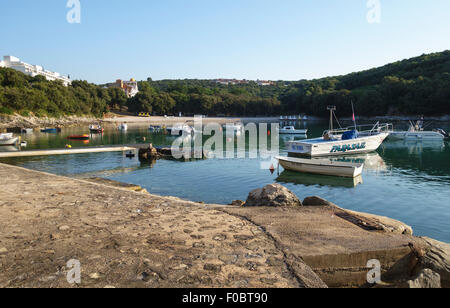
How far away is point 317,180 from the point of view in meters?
22.9

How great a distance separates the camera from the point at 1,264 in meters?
5.37

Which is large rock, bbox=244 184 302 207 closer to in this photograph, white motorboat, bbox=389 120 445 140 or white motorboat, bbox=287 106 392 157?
white motorboat, bbox=287 106 392 157

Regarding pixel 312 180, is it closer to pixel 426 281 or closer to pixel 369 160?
pixel 369 160

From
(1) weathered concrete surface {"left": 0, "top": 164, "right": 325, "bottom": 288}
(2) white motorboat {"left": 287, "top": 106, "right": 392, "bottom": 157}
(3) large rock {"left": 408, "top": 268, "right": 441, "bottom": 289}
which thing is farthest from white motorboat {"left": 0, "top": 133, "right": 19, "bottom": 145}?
(3) large rock {"left": 408, "top": 268, "right": 441, "bottom": 289}

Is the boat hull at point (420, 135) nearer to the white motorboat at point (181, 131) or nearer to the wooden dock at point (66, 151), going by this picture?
the white motorboat at point (181, 131)

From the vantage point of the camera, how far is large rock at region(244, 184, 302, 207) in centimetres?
1070

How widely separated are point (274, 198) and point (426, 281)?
17.8 feet

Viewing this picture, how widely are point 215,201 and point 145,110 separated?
122104 mm

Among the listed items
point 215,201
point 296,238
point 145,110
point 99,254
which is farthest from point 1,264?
point 145,110

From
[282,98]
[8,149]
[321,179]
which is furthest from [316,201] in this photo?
[282,98]

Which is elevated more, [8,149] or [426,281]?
[8,149]

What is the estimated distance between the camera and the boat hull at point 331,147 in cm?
3362

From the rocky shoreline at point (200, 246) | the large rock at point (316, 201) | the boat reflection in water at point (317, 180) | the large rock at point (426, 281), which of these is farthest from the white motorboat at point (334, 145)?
the large rock at point (426, 281)

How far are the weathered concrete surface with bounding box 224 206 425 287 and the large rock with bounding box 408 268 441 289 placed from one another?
29.2 inches
